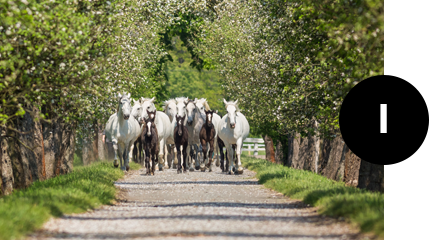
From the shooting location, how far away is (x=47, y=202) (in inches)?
515

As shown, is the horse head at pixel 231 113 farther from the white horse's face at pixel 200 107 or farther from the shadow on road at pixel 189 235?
the shadow on road at pixel 189 235

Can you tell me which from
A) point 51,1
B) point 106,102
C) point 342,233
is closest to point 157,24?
point 106,102

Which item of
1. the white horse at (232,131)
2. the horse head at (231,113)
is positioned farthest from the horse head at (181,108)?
the horse head at (231,113)

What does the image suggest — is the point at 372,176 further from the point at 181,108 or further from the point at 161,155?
the point at 161,155

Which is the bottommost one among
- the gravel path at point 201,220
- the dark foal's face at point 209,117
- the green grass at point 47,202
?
the gravel path at point 201,220

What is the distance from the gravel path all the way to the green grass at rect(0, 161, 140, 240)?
242 millimetres

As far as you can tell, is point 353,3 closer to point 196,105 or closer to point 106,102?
point 106,102

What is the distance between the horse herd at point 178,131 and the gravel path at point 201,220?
A: 8081 millimetres

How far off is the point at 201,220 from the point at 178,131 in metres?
17.5

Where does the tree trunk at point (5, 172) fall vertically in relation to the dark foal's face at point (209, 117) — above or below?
below

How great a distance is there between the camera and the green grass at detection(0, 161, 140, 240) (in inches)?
414

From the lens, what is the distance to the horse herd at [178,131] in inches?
1073

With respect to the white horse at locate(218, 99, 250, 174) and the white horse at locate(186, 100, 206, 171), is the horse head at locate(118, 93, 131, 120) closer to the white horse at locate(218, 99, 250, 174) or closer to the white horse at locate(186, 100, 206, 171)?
the white horse at locate(218, 99, 250, 174)

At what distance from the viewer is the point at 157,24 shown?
3488 cm
